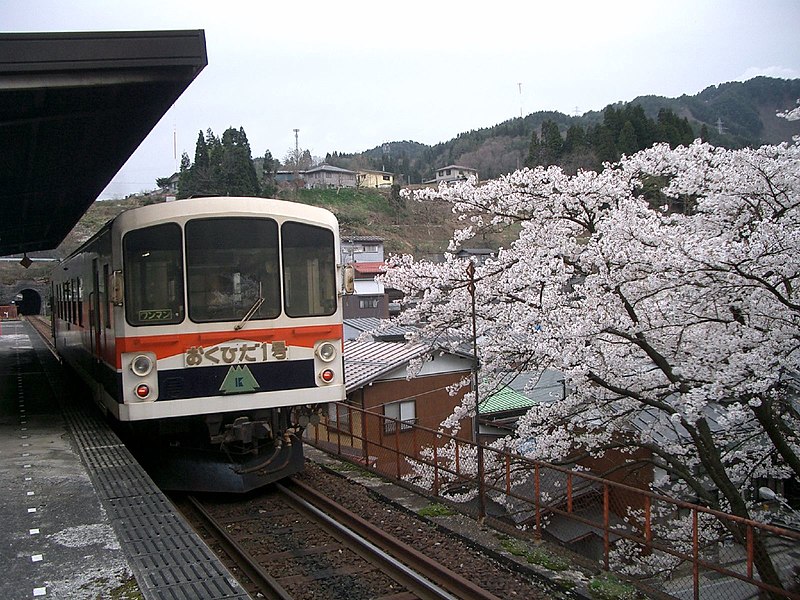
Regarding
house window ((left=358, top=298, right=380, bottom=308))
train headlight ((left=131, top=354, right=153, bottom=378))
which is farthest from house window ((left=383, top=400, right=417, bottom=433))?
house window ((left=358, top=298, right=380, bottom=308))

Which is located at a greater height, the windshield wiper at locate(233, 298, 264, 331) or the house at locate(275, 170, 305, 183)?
the house at locate(275, 170, 305, 183)

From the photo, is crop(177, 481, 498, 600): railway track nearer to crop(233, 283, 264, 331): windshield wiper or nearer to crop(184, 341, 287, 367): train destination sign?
crop(184, 341, 287, 367): train destination sign

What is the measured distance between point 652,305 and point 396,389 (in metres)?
8.54

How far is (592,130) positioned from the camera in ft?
140

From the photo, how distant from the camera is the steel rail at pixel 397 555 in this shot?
5.05 metres

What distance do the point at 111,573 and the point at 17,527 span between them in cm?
123

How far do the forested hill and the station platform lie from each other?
908cm

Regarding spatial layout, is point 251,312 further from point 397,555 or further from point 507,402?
point 507,402

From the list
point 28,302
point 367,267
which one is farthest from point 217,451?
point 28,302

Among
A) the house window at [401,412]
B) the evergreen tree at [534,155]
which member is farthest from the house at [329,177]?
the house window at [401,412]

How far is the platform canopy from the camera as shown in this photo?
6023 mm

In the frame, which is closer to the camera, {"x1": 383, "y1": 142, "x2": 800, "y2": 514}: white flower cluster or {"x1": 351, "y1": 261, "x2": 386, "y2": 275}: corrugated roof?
{"x1": 383, "y1": 142, "x2": 800, "y2": 514}: white flower cluster

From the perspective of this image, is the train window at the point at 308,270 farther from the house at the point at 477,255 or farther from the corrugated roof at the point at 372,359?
the corrugated roof at the point at 372,359

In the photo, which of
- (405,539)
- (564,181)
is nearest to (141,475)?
(405,539)
